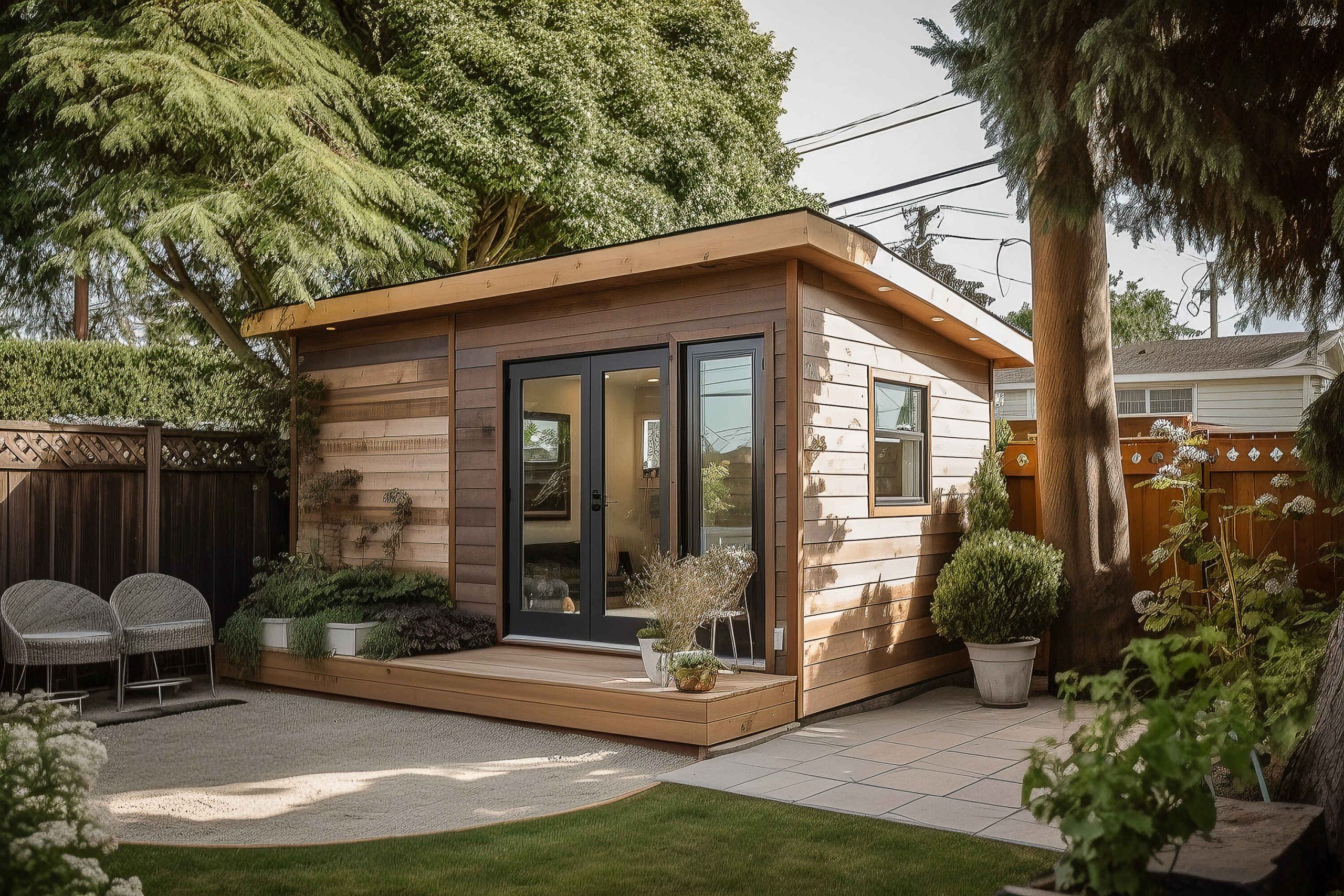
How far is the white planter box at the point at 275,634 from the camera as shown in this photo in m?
7.32

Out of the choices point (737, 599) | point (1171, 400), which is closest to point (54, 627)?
point (737, 599)

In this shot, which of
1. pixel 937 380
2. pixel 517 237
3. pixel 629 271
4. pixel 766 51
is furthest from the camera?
pixel 766 51

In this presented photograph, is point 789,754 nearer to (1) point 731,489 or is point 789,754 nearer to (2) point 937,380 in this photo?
(1) point 731,489

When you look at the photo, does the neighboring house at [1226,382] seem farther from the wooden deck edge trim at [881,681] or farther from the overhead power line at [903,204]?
the wooden deck edge trim at [881,681]

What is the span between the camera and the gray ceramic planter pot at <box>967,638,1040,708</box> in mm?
6527

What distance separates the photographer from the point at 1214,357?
1838 centimetres

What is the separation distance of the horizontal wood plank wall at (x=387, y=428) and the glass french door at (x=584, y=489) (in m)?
0.71

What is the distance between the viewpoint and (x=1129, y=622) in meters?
6.97

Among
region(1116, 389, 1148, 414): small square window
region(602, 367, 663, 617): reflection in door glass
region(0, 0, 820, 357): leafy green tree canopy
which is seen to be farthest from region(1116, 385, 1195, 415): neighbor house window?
region(602, 367, 663, 617): reflection in door glass

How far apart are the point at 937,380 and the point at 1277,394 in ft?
42.4

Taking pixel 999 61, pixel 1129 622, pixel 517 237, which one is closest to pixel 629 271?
pixel 999 61

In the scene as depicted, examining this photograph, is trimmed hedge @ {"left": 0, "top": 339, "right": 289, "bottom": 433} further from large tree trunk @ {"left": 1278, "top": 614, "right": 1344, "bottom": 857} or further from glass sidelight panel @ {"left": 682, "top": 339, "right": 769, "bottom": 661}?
large tree trunk @ {"left": 1278, "top": 614, "right": 1344, "bottom": 857}

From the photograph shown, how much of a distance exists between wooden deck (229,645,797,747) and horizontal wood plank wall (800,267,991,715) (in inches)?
20.8

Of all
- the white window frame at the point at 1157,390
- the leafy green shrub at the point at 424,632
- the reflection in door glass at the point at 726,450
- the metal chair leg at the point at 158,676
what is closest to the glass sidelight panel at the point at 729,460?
the reflection in door glass at the point at 726,450
